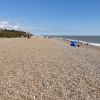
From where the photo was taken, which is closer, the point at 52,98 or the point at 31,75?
the point at 52,98

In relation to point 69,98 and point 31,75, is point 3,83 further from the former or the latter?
point 69,98

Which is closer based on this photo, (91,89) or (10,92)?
(10,92)

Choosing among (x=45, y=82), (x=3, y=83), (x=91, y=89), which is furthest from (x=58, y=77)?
(x=3, y=83)

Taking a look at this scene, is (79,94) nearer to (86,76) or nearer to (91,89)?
(91,89)

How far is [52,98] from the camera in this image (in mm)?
7023

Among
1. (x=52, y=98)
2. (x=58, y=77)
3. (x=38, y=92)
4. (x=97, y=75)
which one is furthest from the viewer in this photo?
(x=97, y=75)

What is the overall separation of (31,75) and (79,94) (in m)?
3.20

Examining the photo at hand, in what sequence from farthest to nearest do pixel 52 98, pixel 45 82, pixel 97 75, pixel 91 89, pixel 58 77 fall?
1. pixel 97 75
2. pixel 58 77
3. pixel 45 82
4. pixel 91 89
5. pixel 52 98

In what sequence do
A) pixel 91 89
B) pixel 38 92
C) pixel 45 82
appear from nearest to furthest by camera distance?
1. pixel 38 92
2. pixel 91 89
3. pixel 45 82

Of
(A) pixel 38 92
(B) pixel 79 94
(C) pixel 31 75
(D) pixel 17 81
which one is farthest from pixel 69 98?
(C) pixel 31 75

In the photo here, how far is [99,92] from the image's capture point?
7.88 metres

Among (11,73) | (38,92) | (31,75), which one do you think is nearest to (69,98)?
(38,92)

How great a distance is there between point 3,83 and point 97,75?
16.5 ft

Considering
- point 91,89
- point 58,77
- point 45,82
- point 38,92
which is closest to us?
point 38,92
